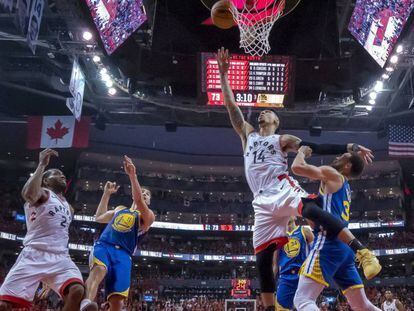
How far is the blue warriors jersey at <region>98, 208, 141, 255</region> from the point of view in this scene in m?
6.30

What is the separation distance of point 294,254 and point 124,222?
2.39 metres

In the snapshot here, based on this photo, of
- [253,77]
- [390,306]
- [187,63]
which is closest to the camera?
[390,306]

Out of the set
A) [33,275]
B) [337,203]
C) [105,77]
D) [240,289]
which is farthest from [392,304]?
[240,289]

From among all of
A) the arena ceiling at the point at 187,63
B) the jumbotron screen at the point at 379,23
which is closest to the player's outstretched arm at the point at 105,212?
the arena ceiling at the point at 187,63

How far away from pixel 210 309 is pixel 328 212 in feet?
63.6

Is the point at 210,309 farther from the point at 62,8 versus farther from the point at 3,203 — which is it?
the point at 3,203

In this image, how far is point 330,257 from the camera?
4734mm

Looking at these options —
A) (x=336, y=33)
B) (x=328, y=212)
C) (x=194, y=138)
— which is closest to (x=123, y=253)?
(x=328, y=212)

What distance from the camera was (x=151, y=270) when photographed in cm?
4134

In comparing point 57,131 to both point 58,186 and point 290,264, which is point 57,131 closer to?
point 58,186

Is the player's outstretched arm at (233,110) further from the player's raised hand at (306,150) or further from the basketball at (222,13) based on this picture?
the basketball at (222,13)

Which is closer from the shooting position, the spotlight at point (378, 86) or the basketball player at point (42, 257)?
the basketball player at point (42, 257)

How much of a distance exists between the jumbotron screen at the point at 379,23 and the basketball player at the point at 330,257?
10.0 metres

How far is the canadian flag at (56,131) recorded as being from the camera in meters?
21.0
